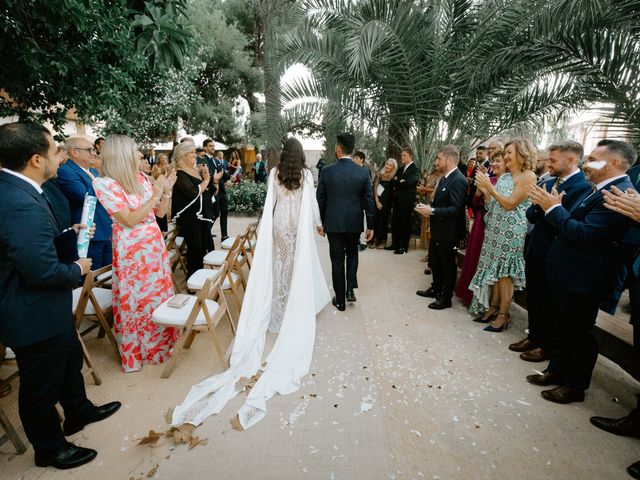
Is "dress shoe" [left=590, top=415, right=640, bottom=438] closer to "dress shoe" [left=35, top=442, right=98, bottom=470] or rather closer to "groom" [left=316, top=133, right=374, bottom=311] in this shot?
"groom" [left=316, top=133, right=374, bottom=311]

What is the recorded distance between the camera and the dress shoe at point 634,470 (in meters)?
2.18

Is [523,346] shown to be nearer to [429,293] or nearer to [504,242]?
[504,242]

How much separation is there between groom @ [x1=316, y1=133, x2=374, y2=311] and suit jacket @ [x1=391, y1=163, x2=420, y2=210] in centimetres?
291

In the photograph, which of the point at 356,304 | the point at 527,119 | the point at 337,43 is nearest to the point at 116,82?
the point at 356,304

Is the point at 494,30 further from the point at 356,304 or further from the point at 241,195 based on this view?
the point at 241,195

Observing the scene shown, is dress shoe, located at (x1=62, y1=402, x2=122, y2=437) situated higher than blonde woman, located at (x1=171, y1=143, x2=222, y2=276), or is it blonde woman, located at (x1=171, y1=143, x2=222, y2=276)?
blonde woman, located at (x1=171, y1=143, x2=222, y2=276)

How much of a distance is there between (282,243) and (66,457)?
2.61 meters

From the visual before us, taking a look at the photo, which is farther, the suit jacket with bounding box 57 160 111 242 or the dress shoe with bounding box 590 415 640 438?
the suit jacket with bounding box 57 160 111 242

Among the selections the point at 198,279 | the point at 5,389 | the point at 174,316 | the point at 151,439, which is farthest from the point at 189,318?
the point at 5,389

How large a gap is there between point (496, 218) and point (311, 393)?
2.84m

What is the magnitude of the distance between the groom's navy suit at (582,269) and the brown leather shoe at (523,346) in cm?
69

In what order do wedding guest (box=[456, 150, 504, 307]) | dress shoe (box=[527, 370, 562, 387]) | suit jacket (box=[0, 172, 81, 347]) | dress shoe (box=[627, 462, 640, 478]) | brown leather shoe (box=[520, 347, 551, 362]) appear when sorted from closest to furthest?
suit jacket (box=[0, 172, 81, 347]) < dress shoe (box=[627, 462, 640, 478]) < dress shoe (box=[527, 370, 562, 387]) < brown leather shoe (box=[520, 347, 551, 362]) < wedding guest (box=[456, 150, 504, 307])

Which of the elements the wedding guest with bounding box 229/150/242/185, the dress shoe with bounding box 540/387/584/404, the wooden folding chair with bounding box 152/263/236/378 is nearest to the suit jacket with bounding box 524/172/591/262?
the dress shoe with bounding box 540/387/584/404

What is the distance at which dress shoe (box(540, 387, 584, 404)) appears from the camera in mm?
2857
